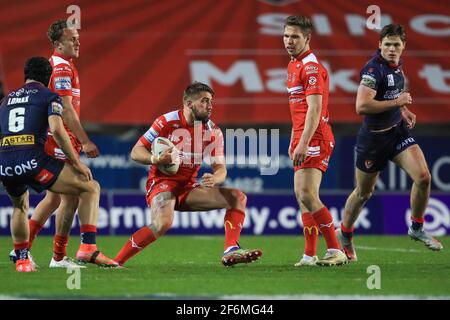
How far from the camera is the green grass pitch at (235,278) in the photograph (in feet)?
22.5

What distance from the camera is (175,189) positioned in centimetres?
876

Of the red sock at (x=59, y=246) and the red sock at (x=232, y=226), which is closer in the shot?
the red sock at (x=232, y=226)

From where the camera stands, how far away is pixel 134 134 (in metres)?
15.4

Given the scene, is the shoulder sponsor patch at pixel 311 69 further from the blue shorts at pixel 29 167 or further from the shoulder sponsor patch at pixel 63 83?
the blue shorts at pixel 29 167

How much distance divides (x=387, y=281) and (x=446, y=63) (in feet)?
32.2

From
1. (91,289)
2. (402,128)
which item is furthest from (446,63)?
(91,289)

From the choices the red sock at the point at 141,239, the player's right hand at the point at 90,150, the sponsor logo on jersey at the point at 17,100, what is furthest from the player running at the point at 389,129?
the sponsor logo on jersey at the point at 17,100

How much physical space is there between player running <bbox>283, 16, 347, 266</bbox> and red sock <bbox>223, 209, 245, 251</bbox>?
559 mm

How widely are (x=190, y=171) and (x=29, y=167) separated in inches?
57.6

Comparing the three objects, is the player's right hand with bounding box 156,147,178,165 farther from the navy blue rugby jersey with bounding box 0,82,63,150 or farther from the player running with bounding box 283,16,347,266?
the player running with bounding box 283,16,347,266

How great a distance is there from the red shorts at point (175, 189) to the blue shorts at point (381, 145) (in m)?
1.74

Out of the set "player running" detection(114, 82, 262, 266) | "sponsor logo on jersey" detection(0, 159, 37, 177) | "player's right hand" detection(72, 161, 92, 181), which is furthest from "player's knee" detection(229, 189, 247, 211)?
"sponsor logo on jersey" detection(0, 159, 37, 177)

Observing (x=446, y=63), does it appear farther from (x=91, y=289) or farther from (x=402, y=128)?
(x=91, y=289)
